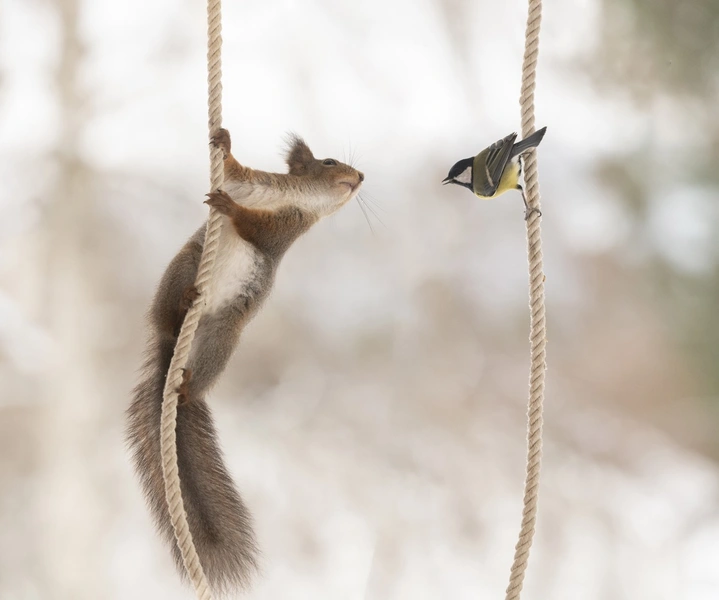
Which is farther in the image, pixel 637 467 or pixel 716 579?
pixel 637 467

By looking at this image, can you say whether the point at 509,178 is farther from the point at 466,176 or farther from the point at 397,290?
the point at 397,290

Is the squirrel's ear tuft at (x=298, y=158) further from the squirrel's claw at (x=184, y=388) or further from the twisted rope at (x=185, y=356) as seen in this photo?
the squirrel's claw at (x=184, y=388)

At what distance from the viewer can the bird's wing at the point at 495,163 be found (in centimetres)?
160

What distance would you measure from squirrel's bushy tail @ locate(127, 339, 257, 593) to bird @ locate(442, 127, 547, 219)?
35.1 inches

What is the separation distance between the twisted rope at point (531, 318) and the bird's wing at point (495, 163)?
0.06 m

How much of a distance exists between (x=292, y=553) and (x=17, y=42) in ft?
7.76

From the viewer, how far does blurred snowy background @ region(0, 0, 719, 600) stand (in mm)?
3078

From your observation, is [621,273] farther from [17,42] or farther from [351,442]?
[17,42]

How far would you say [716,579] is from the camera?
312cm

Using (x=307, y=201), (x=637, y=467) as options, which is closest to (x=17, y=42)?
(x=307, y=201)

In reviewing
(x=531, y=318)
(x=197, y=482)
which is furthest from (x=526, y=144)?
(x=197, y=482)

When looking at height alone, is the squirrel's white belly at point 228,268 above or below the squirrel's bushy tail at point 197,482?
above

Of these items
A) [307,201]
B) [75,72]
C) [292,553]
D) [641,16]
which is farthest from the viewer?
[641,16]

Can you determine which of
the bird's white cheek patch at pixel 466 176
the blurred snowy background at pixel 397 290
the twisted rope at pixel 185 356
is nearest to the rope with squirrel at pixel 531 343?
the twisted rope at pixel 185 356
